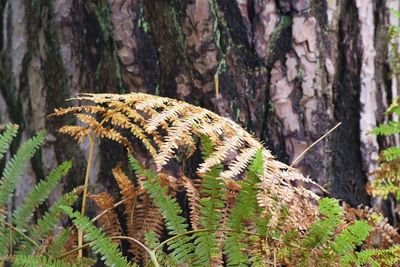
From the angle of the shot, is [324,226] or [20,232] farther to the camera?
[20,232]

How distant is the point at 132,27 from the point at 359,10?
73 centimetres

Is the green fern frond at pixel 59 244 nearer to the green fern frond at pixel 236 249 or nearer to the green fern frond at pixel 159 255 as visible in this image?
the green fern frond at pixel 159 255

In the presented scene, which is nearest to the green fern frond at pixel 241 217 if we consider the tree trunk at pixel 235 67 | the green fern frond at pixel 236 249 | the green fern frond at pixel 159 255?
the green fern frond at pixel 236 249

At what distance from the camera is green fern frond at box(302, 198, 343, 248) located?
Result: 4.18 feet

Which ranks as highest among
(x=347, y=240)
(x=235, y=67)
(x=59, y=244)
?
(x=235, y=67)

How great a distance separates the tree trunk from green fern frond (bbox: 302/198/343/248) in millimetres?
451

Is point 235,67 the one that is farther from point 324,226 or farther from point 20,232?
point 20,232

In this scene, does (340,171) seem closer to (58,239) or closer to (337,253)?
(337,253)

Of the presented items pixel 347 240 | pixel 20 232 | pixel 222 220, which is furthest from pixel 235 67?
pixel 20 232

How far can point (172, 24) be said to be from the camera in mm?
1725

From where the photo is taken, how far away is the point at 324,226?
1278 mm

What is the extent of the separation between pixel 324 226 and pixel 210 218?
27 cm

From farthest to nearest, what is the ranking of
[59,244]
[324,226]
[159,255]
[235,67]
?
[235,67] → [59,244] → [159,255] → [324,226]

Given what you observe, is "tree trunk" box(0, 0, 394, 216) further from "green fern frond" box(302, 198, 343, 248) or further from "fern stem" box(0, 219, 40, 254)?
"green fern frond" box(302, 198, 343, 248)
